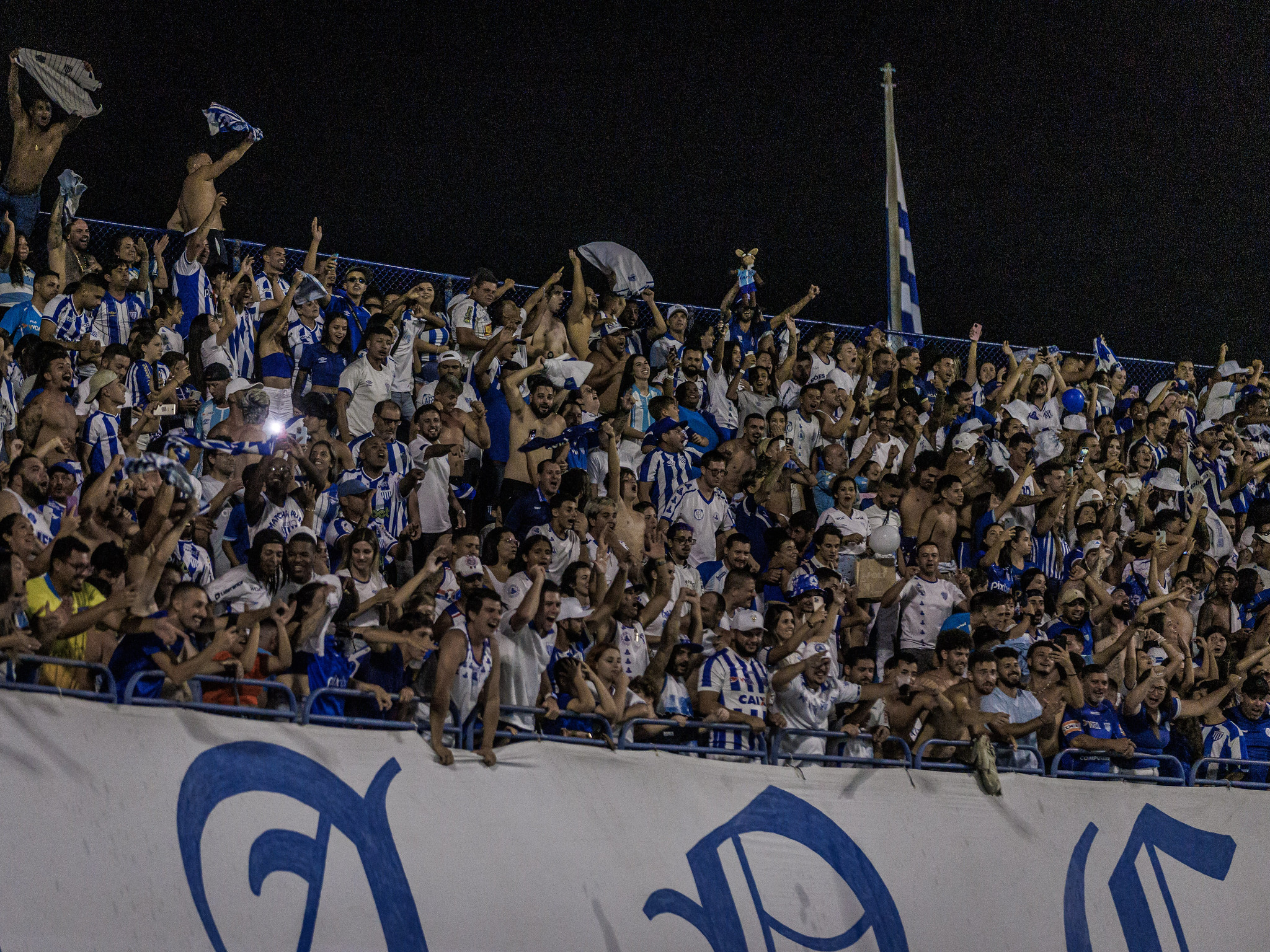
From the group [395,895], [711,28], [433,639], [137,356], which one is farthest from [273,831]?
[711,28]

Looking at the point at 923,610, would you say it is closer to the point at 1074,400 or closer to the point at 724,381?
the point at 724,381

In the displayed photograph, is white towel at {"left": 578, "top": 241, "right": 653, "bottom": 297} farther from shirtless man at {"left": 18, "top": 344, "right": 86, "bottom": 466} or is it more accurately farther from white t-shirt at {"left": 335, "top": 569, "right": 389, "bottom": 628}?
shirtless man at {"left": 18, "top": 344, "right": 86, "bottom": 466}

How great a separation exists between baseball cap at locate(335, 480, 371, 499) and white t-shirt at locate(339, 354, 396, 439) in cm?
135

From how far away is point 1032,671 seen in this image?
462 inches

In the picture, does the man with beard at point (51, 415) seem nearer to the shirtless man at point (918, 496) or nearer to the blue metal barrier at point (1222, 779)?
the shirtless man at point (918, 496)

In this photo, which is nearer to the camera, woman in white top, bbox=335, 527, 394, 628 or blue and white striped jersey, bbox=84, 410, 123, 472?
woman in white top, bbox=335, 527, 394, 628

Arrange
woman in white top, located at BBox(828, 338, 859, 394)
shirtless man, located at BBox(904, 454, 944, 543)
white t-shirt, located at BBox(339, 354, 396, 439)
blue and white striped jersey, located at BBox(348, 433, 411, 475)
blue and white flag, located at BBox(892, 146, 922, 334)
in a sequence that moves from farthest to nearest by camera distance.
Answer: blue and white flag, located at BBox(892, 146, 922, 334) → woman in white top, located at BBox(828, 338, 859, 394) → shirtless man, located at BBox(904, 454, 944, 543) → white t-shirt, located at BBox(339, 354, 396, 439) → blue and white striped jersey, located at BBox(348, 433, 411, 475)

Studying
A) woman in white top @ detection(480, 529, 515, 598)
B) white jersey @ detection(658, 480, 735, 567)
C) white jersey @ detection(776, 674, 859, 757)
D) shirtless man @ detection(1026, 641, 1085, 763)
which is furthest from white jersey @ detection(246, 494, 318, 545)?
shirtless man @ detection(1026, 641, 1085, 763)

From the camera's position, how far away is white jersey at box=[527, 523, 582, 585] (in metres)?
12.0

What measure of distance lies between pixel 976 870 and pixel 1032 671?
1.64 metres

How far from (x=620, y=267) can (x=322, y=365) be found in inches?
174

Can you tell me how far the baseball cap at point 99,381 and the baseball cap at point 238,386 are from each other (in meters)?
0.81

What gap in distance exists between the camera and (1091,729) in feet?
38.3

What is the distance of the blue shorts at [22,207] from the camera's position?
45.1 feet
